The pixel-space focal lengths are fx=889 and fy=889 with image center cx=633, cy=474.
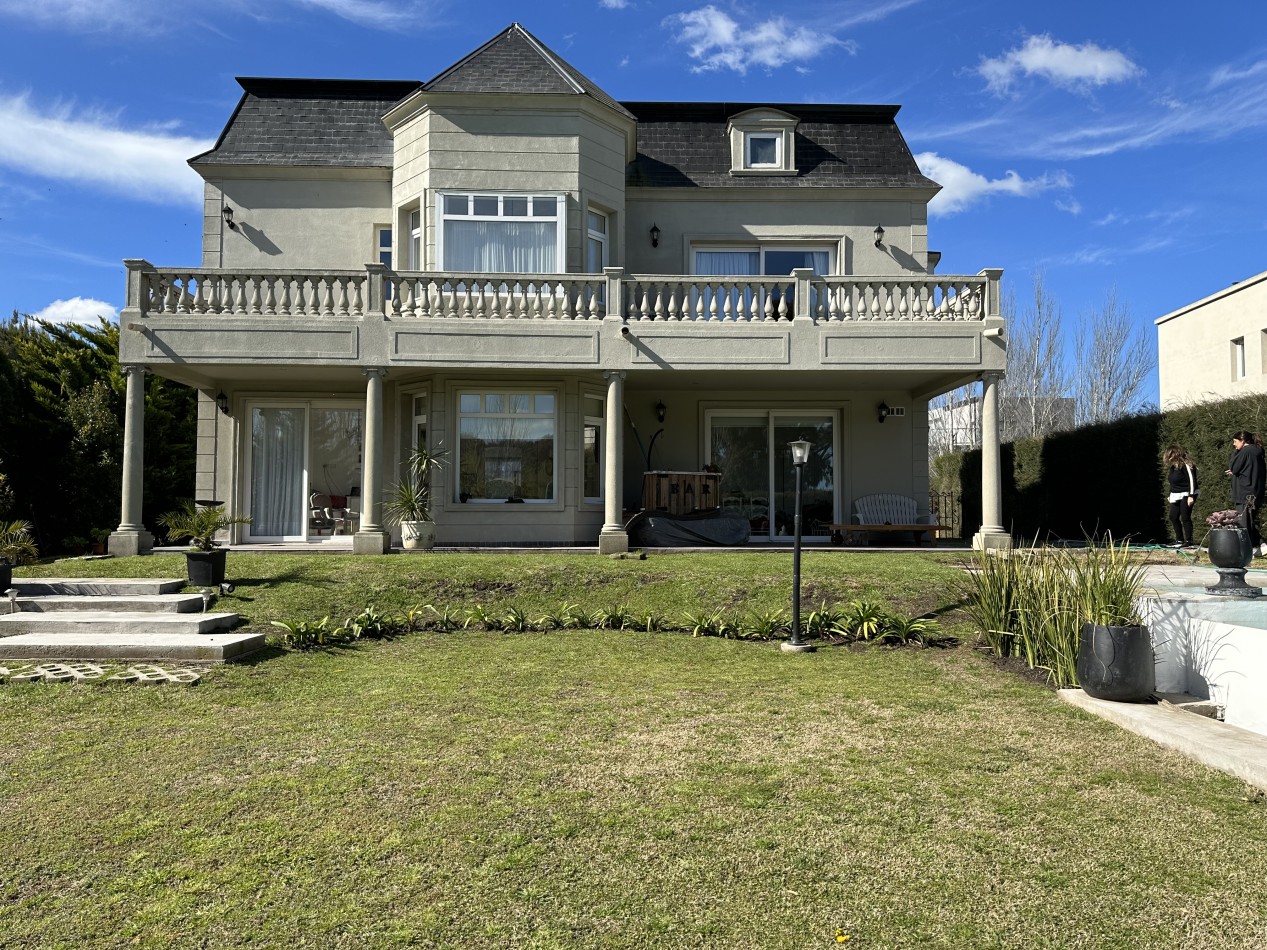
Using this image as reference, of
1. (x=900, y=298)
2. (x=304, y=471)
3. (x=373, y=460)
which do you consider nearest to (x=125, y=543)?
(x=304, y=471)

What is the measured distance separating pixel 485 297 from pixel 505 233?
171cm

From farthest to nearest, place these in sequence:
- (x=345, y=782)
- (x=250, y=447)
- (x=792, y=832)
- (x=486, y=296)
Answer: (x=250, y=447), (x=486, y=296), (x=345, y=782), (x=792, y=832)

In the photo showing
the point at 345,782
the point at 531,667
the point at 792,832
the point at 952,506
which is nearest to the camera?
the point at 792,832

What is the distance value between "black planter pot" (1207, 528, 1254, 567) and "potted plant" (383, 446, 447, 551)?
9.76 metres

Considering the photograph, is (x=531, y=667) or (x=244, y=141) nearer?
Answer: (x=531, y=667)

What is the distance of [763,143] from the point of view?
55.6ft

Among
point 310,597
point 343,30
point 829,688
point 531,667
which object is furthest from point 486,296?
point 829,688

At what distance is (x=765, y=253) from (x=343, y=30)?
882cm

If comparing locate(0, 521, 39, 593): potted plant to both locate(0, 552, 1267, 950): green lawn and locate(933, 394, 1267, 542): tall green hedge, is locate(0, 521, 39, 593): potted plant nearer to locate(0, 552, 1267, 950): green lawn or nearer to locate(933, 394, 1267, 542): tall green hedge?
locate(0, 552, 1267, 950): green lawn

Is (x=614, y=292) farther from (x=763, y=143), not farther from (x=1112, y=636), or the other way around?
(x=1112, y=636)

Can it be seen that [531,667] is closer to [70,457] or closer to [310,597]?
[310,597]

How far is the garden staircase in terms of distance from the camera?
742 centimetres

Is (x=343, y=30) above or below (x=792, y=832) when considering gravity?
above

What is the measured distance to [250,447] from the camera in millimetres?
15539
